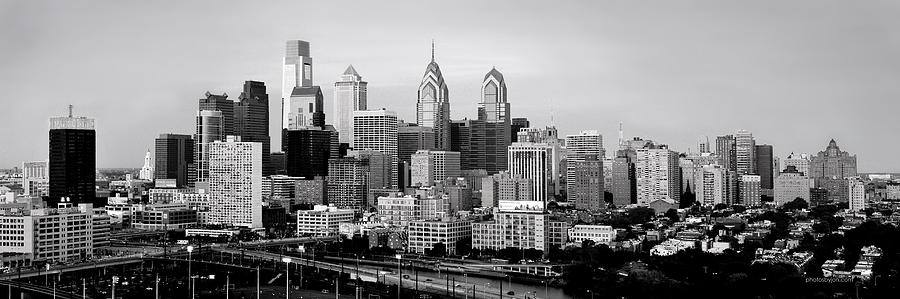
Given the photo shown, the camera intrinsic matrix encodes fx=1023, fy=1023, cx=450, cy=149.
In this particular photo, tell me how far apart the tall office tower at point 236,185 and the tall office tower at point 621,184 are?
18613mm

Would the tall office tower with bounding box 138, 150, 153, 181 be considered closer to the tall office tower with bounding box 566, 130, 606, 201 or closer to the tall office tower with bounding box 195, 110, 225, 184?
the tall office tower with bounding box 195, 110, 225, 184

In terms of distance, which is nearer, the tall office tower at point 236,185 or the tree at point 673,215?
the tall office tower at point 236,185

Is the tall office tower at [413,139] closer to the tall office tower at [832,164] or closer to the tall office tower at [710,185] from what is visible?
the tall office tower at [710,185]

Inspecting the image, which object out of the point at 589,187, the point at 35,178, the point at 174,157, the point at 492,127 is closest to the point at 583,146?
the point at 492,127

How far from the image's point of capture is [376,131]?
57.8 metres

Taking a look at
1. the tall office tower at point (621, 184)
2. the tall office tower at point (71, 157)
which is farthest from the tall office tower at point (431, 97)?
the tall office tower at point (71, 157)

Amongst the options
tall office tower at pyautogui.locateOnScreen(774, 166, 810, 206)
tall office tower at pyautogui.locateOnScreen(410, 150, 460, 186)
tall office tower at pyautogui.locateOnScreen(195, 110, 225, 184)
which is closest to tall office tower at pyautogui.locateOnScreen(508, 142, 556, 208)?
tall office tower at pyautogui.locateOnScreen(410, 150, 460, 186)

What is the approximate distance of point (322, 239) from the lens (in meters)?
32.1

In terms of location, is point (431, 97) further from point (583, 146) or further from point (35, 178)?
point (35, 178)

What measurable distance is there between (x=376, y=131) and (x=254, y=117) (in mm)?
7159

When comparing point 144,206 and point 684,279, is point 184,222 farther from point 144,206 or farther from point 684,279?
point 684,279

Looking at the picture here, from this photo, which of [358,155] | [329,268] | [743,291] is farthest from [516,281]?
[358,155]

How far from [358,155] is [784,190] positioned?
20471 mm

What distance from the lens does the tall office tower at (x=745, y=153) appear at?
187ft
